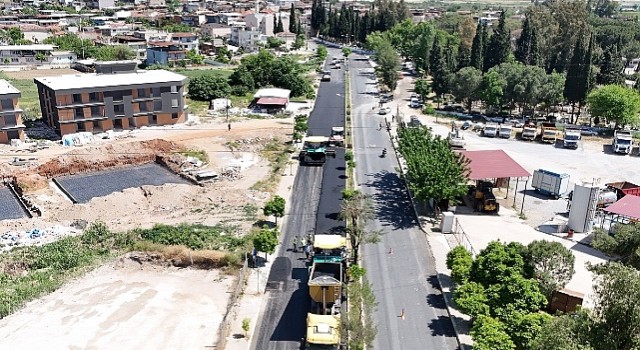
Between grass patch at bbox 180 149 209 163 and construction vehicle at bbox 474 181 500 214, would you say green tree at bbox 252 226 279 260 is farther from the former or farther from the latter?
grass patch at bbox 180 149 209 163

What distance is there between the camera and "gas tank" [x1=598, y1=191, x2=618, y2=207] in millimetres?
39594

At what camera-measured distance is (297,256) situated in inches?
1299

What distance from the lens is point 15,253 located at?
3341 centimetres

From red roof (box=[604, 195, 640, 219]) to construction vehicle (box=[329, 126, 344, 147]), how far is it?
84.4ft

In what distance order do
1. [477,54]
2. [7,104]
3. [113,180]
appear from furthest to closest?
[477,54] → [7,104] → [113,180]

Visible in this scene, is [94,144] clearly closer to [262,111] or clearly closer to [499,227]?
[262,111]

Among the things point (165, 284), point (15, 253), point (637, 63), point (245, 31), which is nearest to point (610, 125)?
point (637, 63)

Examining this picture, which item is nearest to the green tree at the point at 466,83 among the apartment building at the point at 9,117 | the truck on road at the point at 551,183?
the truck on road at the point at 551,183

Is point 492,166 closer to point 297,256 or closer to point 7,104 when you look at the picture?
point 297,256

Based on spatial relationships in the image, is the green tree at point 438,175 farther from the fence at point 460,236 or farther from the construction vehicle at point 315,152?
the construction vehicle at point 315,152

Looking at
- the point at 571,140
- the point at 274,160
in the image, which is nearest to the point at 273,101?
the point at 274,160

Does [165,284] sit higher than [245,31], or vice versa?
[245,31]

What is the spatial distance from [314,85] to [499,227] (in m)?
55.7

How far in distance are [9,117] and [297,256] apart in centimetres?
3675
